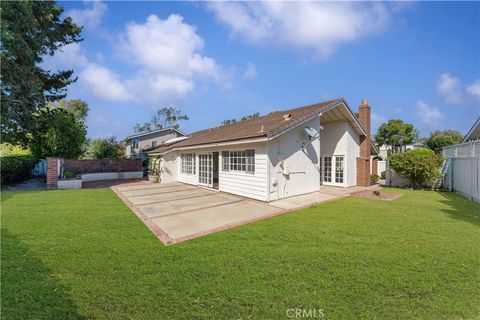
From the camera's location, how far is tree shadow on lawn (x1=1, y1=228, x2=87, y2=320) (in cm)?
300

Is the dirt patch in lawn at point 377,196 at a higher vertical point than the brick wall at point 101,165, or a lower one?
lower

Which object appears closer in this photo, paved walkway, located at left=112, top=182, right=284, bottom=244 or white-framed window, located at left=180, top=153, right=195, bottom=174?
paved walkway, located at left=112, top=182, right=284, bottom=244

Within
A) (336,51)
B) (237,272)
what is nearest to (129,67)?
(336,51)

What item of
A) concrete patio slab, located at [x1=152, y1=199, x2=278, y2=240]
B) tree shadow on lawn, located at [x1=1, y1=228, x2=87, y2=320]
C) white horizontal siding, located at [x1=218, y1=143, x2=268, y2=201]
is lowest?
tree shadow on lawn, located at [x1=1, y1=228, x2=87, y2=320]

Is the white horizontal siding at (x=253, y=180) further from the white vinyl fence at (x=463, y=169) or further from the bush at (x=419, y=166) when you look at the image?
the bush at (x=419, y=166)

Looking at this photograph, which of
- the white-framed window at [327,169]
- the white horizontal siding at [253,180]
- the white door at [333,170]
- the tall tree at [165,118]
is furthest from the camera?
the tall tree at [165,118]

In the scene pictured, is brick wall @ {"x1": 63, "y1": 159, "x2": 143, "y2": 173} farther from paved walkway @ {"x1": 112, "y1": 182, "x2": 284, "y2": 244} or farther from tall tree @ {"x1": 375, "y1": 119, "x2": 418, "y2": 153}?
tall tree @ {"x1": 375, "y1": 119, "x2": 418, "y2": 153}

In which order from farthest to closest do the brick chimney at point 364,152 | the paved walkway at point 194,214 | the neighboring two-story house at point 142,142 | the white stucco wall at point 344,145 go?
the neighboring two-story house at point 142,142, the brick chimney at point 364,152, the white stucco wall at point 344,145, the paved walkway at point 194,214

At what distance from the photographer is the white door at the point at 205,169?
1439 centimetres

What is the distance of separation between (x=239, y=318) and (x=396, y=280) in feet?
8.67

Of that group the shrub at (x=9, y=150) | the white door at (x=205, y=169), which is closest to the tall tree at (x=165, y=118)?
the shrub at (x=9, y=150)

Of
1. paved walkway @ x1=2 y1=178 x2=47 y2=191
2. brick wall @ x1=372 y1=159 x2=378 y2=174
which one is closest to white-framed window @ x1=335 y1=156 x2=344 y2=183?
brick wall @ x1=372 y1=159 x2=378 y2=174

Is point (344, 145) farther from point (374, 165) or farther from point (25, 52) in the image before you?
point (25, 52)

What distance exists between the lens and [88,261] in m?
4.43
